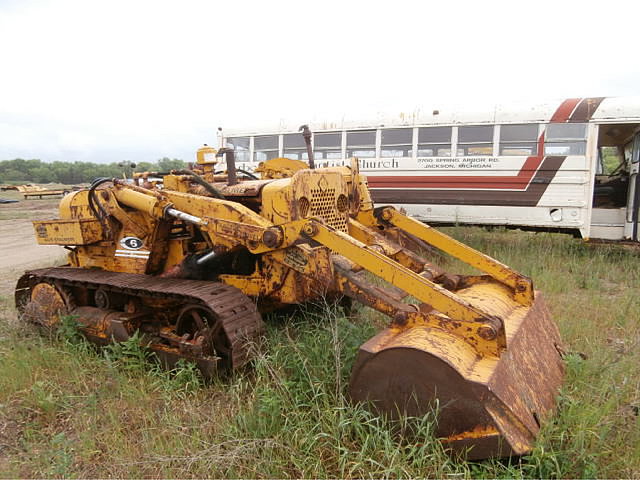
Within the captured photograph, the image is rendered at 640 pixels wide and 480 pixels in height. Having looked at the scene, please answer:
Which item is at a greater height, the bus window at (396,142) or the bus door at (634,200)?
the bus window at (396,142)

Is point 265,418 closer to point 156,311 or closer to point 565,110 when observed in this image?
point 156,311

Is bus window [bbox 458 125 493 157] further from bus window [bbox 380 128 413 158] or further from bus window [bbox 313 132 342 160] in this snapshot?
bus window [bbox 313 132 342 160]

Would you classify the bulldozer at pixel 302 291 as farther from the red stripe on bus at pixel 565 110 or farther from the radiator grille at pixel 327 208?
the red stripe on bus at pixel 565 110

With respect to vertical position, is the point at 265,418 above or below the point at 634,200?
below

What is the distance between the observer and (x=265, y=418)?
3.05m

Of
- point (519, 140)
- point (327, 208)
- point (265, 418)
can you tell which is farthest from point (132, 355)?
point (519, 140)

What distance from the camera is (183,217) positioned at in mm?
4074

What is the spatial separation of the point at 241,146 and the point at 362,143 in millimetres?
3055

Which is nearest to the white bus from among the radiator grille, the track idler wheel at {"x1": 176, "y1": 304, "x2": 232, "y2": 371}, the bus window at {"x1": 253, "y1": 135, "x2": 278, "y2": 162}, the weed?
the bus window at {"x1": 253, "y1": 135, "x2": 278, "y2": 162}

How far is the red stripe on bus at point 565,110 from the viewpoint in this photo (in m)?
8.73

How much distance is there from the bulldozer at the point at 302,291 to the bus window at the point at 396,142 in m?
4.85

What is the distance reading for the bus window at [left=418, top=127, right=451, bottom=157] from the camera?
9.65 m

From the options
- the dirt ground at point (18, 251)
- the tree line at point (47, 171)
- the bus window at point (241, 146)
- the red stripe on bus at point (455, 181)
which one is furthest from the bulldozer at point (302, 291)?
the tree line at point (47, 171)

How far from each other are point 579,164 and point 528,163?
0.85 metres
